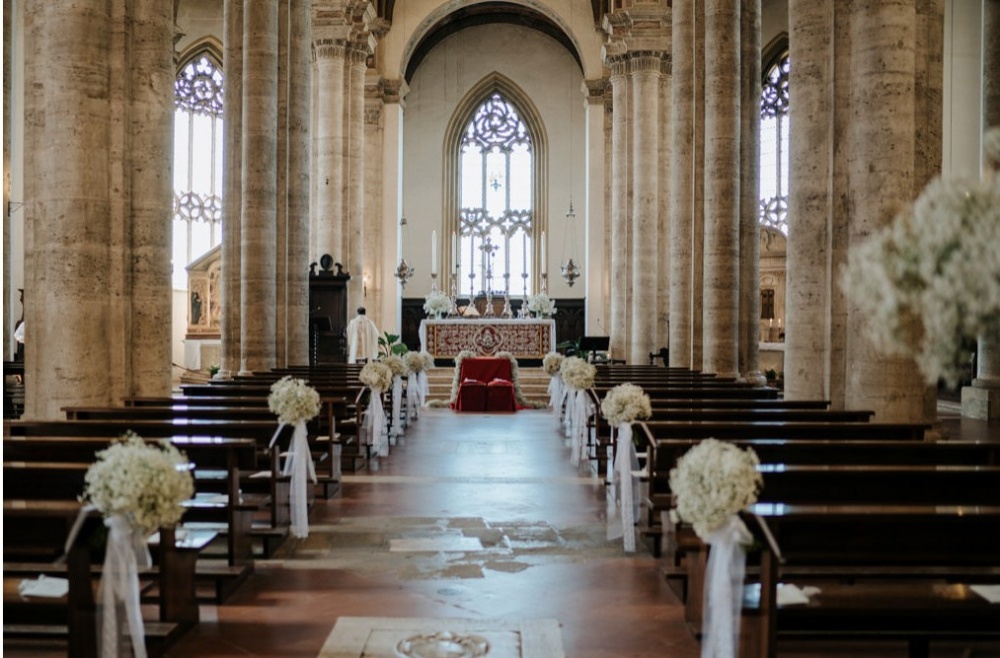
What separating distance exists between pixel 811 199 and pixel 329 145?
16.4 m

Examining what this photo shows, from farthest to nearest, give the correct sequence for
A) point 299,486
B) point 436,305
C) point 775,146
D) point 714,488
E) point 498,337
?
point 775,146 → point 436,305 → point 498,337 → point 299,486 → point 714,488

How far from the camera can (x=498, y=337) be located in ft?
83.3

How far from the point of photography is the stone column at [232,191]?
16.1 meters

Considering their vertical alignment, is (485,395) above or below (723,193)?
below

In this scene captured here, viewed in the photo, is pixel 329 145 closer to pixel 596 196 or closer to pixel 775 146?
pixel 596 196

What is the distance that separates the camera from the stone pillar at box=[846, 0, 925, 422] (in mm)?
9359

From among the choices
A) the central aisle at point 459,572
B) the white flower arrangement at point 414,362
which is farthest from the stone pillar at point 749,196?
the central aisle at point 459,572

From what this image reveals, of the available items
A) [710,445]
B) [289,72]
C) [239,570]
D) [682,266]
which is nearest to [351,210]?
[289,72]

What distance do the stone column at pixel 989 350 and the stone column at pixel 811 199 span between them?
4.66 m

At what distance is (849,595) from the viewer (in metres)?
4.50

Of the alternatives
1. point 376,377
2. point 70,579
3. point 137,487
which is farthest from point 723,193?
point 70,579

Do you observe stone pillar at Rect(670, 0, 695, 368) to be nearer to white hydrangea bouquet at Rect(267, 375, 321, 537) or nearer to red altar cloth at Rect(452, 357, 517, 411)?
red altar cloth at Rect(452, 357, 517, 411)

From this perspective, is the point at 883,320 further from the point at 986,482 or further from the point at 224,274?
the point at 224,274

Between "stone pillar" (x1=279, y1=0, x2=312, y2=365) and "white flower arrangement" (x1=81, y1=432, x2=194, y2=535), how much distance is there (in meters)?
12.9
